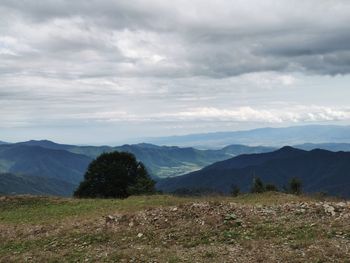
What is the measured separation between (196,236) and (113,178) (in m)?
47.5

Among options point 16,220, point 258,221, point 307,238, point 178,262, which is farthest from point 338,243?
point 16,220

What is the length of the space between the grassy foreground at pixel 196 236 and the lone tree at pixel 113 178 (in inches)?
1518

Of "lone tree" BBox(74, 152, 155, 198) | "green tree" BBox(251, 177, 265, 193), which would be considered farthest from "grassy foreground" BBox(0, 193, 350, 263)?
"lone tree" BBox(74, 152, 155, 198)

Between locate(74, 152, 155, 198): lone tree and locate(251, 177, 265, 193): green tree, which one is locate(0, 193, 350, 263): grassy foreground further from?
locate(74, 152, 155, 198): lone tree

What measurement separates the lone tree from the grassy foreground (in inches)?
1518

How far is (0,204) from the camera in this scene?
37094 millimetres

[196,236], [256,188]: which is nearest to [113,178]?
[256,188]

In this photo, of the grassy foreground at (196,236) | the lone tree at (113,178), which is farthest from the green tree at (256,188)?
the grassy foreground at (196,236)

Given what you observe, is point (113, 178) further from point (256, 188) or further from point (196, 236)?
point (196, 236)

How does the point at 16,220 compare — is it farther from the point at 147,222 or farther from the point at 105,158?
the point at 105,158

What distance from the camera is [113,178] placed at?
209 feet

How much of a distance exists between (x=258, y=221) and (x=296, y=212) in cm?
219

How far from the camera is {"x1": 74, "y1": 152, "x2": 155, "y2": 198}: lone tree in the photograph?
62.5 metres

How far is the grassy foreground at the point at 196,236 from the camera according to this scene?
1484cm
